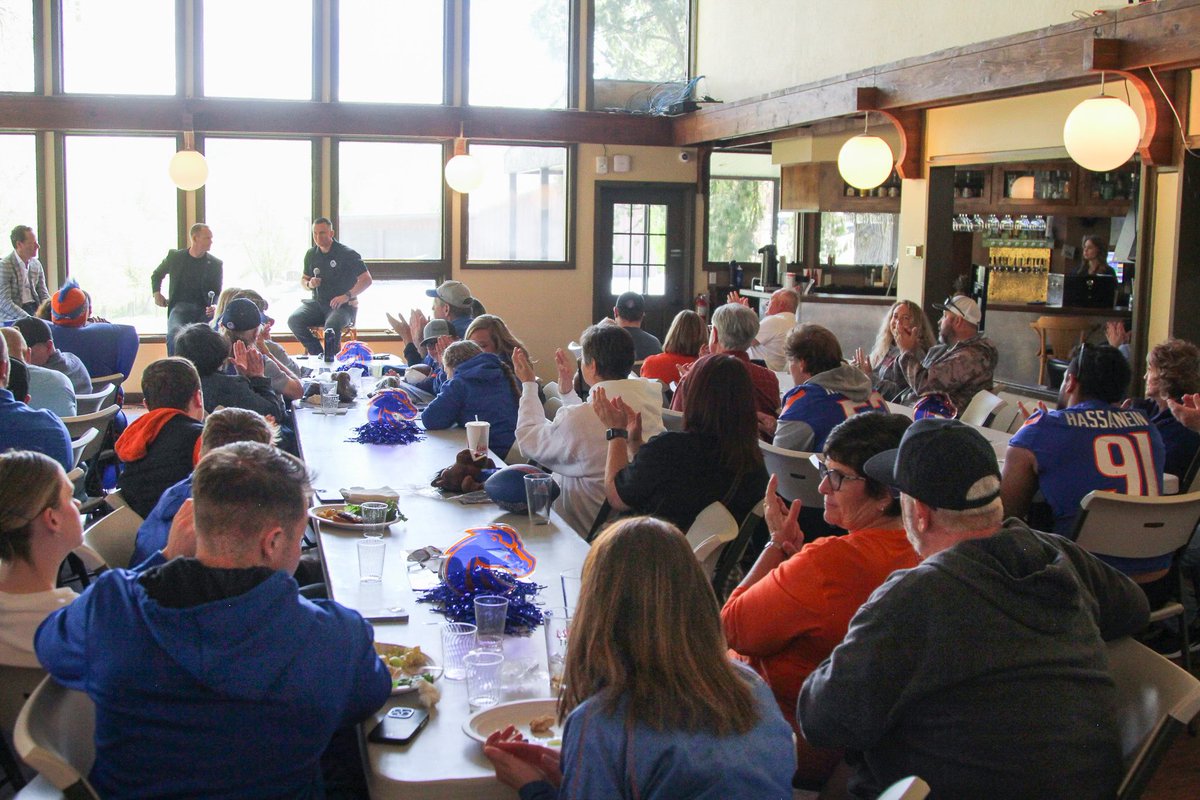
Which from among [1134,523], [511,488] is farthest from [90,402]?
[1134,523]

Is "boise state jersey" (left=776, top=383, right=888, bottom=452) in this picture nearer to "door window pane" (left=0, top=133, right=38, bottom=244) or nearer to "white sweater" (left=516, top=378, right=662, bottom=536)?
"white sweater" (left=516, top=378, right=662, bottom=536)

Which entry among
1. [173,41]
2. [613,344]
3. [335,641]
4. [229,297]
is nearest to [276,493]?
[335,641]

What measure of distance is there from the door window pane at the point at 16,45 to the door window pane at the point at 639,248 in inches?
220

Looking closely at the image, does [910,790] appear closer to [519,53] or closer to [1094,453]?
[1094,453]

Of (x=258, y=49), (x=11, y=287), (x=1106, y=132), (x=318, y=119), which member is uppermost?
(x=258, y=49)

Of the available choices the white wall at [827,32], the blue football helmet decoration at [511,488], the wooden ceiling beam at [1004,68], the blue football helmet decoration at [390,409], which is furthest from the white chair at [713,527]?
the white wall at [827,32]

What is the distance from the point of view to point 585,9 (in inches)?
473

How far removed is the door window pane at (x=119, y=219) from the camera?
1102 cm

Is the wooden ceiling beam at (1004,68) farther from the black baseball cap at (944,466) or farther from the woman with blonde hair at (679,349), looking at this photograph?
the black baseball cap at (944,466)

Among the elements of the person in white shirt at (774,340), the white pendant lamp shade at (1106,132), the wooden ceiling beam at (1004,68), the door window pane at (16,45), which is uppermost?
the door window pane at (16,45)

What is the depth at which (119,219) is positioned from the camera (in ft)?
36.6

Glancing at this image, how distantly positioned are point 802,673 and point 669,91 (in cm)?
1057

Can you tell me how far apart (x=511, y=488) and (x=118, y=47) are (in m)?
9.10

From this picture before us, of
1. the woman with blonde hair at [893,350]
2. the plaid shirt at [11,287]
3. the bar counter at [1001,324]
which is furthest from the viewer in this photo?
the plaid shirt at [11,287]
